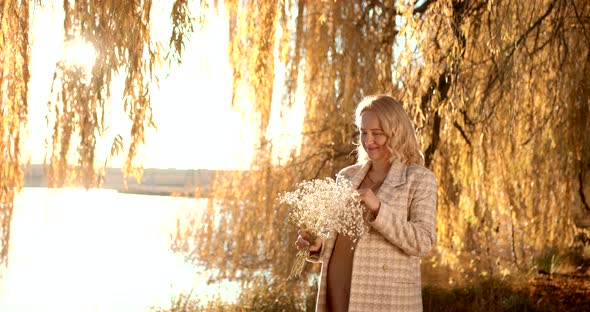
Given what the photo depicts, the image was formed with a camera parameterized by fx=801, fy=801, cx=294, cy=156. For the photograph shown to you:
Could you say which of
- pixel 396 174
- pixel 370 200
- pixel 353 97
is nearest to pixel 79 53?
pixel 396 174

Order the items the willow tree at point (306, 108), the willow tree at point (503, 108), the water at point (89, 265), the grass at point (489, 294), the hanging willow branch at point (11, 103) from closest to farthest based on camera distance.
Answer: the hanging willow branch at point (11, 103) < the willow tree at point (503, 108) < the water at point (89, 265) < the willow tree at point (306, 108) < the grass at point (489, 294)

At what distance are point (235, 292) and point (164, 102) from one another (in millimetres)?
2857

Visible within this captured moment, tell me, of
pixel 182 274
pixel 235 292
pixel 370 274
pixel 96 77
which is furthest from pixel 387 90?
pixel 182 274

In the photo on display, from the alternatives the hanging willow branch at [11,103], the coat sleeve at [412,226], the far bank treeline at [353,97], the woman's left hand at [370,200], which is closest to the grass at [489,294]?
the far bank treeline at [353,97]

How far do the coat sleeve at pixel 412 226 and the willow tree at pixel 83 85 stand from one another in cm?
152

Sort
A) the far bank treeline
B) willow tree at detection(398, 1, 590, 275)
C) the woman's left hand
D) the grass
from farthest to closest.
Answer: the grass → willow tree at detection(398, 1, 590, 275) → the far bank treeline → the woman's left hand

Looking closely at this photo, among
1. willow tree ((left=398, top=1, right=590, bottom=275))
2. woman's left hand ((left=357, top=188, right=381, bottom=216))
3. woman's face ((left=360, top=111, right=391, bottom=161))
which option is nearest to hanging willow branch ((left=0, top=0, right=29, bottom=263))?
willow tree ((left=398, top=1, right=590, bottom=275))

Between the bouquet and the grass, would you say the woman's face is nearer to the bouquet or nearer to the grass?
the bouquet

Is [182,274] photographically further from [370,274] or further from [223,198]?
[370,274]

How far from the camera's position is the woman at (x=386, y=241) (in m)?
2.37

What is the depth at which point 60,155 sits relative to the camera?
4191 millimetres

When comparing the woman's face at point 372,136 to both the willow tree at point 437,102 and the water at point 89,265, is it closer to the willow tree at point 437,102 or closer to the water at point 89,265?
the willow tree at point 437,102

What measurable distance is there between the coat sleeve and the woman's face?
7.2 inches

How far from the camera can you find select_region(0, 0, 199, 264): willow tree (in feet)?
11.2
